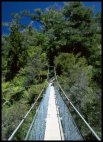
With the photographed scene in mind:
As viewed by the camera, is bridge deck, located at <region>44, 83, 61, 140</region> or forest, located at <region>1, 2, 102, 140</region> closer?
bridge deck, located at <region>44, 83, 61, 140</region>

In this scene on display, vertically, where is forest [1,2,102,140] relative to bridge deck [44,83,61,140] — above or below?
above

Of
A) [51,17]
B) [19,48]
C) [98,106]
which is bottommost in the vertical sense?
[98,106]

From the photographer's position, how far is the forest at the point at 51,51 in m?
17.4

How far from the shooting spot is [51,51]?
81.9ft

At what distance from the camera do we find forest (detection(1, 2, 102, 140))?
17375 millimetres

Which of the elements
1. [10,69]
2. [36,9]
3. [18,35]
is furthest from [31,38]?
[36,9]

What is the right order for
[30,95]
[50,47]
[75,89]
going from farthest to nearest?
[50,47] → [30,95] → [75,89]

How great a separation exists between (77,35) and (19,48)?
4.69 m

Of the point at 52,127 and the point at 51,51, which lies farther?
the point at 51,51

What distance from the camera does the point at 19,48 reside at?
23.7 meters

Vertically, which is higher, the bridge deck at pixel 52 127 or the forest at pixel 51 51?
the forest at pixel 51 51

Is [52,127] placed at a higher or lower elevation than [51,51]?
lower

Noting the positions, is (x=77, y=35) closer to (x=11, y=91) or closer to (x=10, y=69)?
(x=10, y=69)

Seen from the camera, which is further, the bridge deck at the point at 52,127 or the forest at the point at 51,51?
the forest at the point at 51,51
